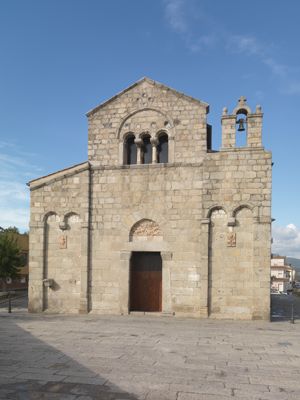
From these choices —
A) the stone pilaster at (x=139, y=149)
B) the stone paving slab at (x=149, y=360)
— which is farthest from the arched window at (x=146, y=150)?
the stone paving slab at (x=149, y=360)

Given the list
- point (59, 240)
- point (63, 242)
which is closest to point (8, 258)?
point (59, 240)

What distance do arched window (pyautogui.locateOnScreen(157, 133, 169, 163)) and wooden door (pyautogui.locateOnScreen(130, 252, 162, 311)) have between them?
4182 millimetres

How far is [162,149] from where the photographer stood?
56.6 ft

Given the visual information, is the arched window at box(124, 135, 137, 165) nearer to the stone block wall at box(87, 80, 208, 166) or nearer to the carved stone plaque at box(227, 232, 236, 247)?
the stone block wall at box(87, 80, 208, 166)

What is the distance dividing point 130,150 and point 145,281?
5.93 meters

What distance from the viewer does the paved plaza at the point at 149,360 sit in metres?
6.98

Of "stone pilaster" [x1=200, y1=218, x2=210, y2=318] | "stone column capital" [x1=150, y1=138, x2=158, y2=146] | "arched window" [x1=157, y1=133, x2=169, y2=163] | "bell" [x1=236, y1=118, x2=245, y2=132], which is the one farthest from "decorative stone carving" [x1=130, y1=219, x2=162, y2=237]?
"bell" [x1=236, y1=118, x2=245, y2=132]

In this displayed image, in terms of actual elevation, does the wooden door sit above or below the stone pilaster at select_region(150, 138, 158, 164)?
below

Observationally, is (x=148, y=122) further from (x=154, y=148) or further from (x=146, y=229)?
(x=146, y=229)

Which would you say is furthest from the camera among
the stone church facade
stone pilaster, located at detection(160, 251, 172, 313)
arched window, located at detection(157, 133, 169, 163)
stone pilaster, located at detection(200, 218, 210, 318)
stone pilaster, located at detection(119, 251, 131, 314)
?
arched window, located at detection(157, 133, 169, 163)

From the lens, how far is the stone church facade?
15.5 meters

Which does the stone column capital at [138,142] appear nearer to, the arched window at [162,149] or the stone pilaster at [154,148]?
the stone pilaster at [154,148]

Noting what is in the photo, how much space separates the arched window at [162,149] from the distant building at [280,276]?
206 feet

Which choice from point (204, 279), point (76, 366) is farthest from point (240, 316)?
point (76, 366)
